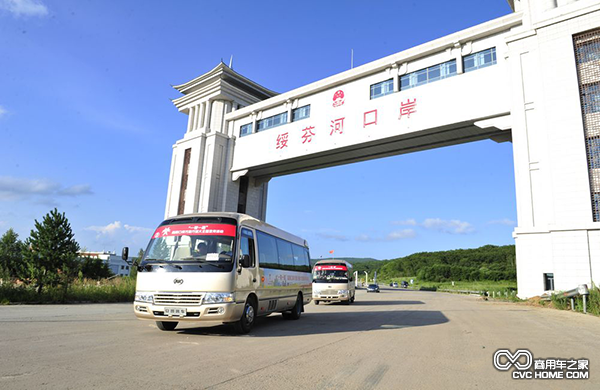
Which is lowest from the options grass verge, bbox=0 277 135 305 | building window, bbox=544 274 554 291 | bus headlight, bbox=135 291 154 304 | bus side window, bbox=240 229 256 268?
grass verge, bbox=0 277 135 305

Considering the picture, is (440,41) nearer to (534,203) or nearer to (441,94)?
(441,94)

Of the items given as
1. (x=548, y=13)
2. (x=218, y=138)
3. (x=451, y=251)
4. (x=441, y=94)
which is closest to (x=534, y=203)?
(x=441, y=94)

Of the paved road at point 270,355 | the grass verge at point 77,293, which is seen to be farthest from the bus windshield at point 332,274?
the paved road at point 270,355

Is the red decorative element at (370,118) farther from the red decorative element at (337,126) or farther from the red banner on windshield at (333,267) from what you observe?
the red banner on windshield at (333,267)

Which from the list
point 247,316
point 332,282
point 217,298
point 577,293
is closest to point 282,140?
point 332,282

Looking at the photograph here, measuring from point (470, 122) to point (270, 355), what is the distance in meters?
19.8

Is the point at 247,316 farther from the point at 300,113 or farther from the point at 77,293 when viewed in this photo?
the point at 300,113

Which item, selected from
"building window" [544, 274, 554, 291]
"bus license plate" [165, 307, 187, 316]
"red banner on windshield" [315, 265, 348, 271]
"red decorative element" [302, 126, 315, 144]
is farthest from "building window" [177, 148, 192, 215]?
"bus license plate" [165, 307, 187, 316]

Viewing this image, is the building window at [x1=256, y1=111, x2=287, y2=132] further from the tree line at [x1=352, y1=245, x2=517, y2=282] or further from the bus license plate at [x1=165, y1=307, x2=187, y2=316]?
the tree line at [x1=352, y1=245, x2=517, y2=282]

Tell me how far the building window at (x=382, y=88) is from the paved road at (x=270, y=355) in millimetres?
18820

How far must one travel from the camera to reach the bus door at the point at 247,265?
7992mm

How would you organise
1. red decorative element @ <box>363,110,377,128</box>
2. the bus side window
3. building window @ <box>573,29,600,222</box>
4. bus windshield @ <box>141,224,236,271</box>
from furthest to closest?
red decorative element @ <box>363,110,377,128</box>, building window @ <box>573,29,600,222</box>, the bus side window, bus windshield @ <box>141,224,236,271</box>

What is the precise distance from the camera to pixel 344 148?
87.3ft

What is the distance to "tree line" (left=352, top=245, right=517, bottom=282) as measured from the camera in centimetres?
9056
